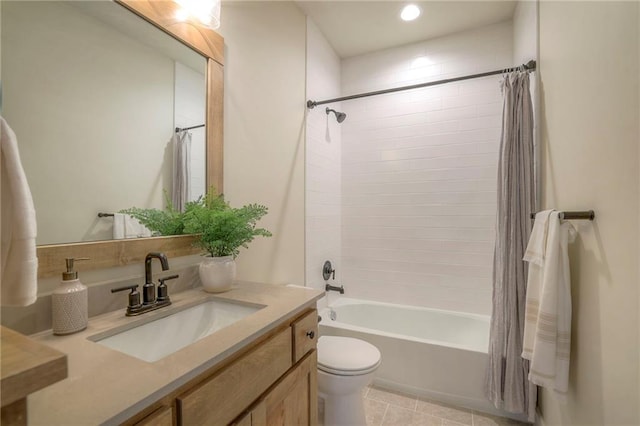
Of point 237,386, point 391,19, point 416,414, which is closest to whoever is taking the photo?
point 237,386

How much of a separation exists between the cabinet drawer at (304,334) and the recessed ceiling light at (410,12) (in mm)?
2273

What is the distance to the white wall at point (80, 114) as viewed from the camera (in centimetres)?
85

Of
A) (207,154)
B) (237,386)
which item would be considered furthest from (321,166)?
(237,386)

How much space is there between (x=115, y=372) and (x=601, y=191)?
1449 millimetres

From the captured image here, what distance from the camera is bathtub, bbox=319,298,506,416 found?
1.85 m

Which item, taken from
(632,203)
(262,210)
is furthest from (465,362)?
(262,210)

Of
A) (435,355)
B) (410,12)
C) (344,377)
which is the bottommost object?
(435,355)

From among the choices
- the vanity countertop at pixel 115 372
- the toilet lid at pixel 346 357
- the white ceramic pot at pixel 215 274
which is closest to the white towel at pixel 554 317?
the toilet lid at pixel 346 357

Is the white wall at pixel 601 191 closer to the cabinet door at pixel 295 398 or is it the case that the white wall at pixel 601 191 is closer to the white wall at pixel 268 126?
the cabinet door at pixel 295 398

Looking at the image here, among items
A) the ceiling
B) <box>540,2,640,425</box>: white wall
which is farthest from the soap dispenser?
the ceiling

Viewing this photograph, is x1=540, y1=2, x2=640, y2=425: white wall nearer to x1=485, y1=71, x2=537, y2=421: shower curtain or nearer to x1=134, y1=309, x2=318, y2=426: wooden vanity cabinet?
x1=485, y1=71, x2=537, y2=421: shower curtain

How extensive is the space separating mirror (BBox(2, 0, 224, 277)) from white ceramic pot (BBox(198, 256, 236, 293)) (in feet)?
0.51

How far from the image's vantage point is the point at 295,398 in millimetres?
1070

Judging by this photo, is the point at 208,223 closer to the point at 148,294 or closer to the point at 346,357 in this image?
the point at 148,294
